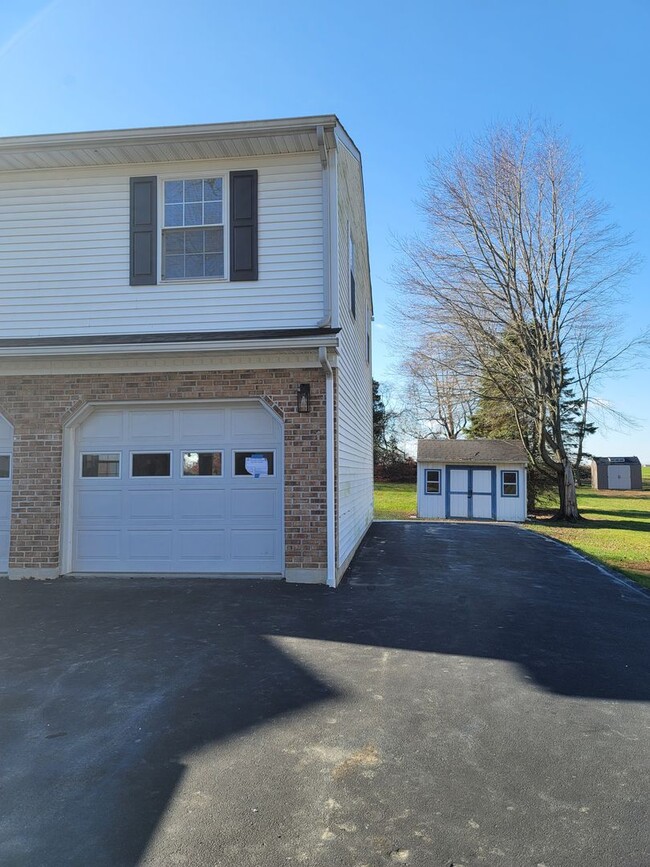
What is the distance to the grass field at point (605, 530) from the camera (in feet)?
36.5

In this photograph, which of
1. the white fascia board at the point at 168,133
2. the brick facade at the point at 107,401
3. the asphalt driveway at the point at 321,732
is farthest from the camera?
the brick facade at the point at 107,401

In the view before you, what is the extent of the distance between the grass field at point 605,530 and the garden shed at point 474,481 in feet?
4.01

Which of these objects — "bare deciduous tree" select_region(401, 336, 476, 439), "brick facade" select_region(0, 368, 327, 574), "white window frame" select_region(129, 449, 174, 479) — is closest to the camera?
"brick facade" select_region(0, 368, 327, 574)

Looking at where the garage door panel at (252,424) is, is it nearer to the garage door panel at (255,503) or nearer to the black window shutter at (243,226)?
the garage door panel at (255,503)

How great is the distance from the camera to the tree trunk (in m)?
21.5

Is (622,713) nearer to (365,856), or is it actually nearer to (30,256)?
(365,856)

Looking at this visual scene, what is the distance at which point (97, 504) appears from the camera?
26.6 ft

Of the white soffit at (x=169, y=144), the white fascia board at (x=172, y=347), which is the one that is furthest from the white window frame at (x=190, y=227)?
the white fascia board at (x=172, y=347)

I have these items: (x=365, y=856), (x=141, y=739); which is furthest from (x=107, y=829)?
(x=365, y=856)

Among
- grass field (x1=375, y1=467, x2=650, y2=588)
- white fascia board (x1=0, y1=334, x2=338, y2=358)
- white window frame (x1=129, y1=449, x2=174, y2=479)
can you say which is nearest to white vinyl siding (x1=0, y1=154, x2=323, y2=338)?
white fascia board (x1=0, y1=334, x2=338, y2=358)

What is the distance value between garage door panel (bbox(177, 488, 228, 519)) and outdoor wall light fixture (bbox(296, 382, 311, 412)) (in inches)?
64.3

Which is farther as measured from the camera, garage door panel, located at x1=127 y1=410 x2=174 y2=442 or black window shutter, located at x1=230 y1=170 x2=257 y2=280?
garage door panel, located at x1=127 y1=410 x2=174 y2=442

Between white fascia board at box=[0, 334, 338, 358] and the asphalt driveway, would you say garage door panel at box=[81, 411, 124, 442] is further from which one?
the asphalt driveway

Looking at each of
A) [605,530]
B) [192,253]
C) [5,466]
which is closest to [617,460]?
[605,530]
